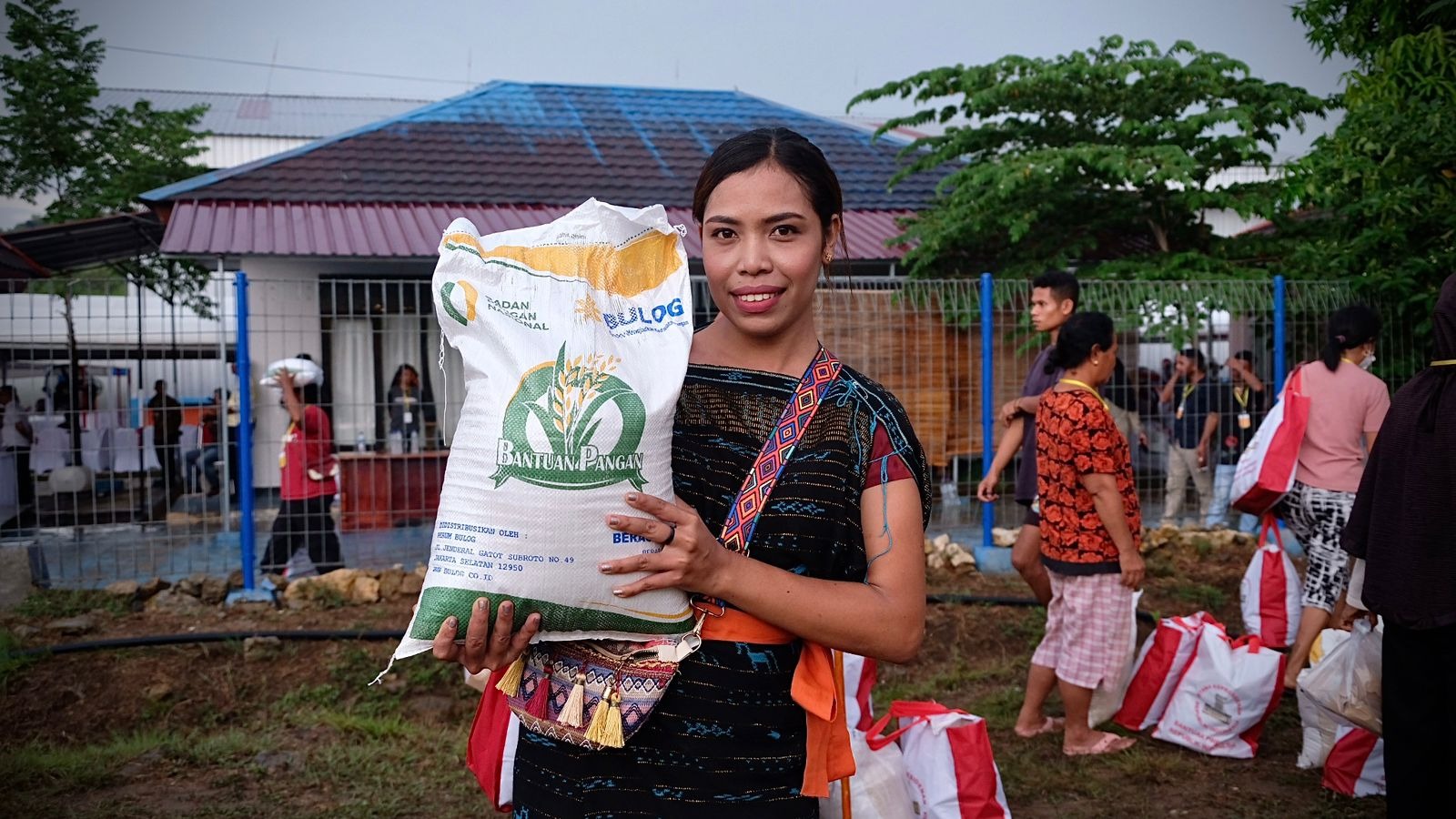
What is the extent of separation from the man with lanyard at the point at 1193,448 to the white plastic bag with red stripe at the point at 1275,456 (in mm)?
3278

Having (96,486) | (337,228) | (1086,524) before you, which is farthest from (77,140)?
(1086,524)

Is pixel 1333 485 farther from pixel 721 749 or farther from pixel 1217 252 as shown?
pixel 1217 252

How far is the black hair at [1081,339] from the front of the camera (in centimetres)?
434

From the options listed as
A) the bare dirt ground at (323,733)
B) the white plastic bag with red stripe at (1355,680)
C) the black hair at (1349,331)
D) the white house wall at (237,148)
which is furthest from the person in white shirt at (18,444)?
the white house wall at (237,148)

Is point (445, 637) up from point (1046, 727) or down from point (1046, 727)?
up

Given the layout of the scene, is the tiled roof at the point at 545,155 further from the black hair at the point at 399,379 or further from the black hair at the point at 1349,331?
the black hair at the point at 1349,331

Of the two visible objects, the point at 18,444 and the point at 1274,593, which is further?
the point at 18,444

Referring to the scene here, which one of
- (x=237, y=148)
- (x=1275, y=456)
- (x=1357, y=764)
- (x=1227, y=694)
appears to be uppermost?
(x=237, y=148)

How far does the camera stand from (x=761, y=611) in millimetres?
1419

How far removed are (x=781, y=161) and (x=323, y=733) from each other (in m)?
4.24

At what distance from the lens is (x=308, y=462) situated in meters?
6.77

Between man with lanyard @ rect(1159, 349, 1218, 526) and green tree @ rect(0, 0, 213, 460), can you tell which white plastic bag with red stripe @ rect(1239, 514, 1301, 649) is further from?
green tree @ rect(0, 0, 213, 460)

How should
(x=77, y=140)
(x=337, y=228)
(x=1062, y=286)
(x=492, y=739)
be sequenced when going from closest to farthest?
(x=492, y=739)
(x=1062, y=286)
(x=337, y=228)
(x=77, y=140)

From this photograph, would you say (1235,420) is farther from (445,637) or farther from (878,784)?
(445,637)
